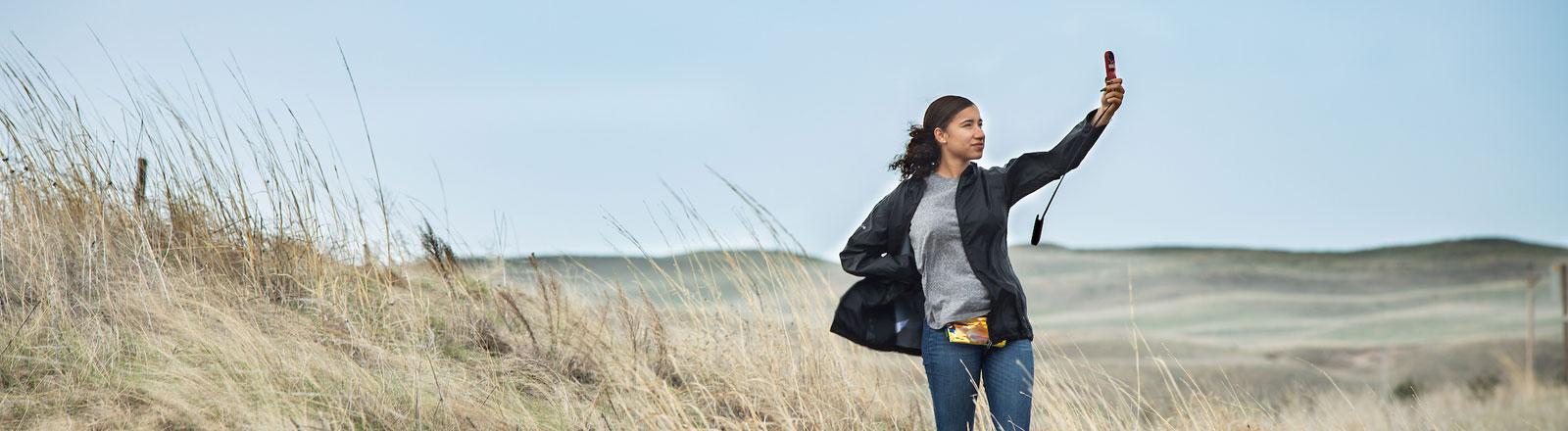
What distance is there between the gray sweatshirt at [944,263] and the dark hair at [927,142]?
0.26 feet

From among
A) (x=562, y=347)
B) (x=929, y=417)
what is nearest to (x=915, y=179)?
(x=929, y=417)

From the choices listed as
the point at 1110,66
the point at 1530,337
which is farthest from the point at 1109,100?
the point at 1530,337

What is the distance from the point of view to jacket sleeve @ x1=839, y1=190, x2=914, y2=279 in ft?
10.6

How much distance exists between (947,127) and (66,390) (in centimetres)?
312

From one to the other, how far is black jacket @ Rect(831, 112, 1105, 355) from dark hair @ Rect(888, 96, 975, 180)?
38 mm

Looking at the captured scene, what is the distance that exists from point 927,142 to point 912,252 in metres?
0.30

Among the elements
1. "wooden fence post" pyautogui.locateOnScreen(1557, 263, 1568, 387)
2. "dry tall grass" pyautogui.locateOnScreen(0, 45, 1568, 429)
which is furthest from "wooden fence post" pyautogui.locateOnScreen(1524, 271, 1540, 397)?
"dry tall grass" pyautogui.locateOnScreen(0, 45, 1568, 429)

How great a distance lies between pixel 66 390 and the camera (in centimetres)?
403

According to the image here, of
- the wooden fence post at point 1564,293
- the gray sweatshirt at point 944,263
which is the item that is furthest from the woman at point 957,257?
the wooden fence post at point 1564,293

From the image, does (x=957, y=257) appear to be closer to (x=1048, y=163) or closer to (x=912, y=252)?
(x=912, y=252)

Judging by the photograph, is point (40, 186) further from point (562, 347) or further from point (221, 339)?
point (562, 347)

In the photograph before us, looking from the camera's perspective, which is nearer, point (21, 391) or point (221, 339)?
point (21, 391)

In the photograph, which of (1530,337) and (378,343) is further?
(1530,337)

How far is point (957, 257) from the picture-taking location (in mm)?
3086
